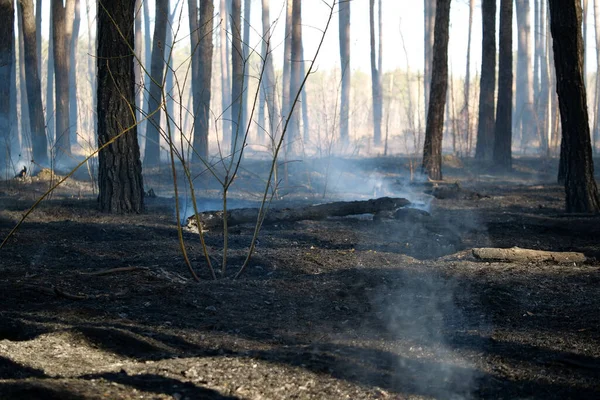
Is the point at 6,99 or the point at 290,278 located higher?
the point at 6,99

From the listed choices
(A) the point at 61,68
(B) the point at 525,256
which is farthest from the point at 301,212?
(A) the point at 61,68

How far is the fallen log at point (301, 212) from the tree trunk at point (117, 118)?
1.36 metres

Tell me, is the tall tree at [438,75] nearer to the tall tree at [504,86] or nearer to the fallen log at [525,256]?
the tall tree at [504,86]

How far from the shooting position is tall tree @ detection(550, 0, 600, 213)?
8461mm

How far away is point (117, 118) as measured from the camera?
29.0 ft

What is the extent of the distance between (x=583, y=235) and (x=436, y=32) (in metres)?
6.55

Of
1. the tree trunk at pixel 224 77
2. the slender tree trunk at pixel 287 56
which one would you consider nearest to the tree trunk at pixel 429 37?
the slender tree trunk at pixel 287 56

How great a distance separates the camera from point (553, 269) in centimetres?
604

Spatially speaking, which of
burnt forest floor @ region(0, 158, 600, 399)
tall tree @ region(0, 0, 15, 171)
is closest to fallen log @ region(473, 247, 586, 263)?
burnt forest floor @ region(0, 158, 600, 399)

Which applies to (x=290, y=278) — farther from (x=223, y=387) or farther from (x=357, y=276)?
(x=223, y=387)

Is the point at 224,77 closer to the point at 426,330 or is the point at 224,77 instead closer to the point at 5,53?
the point at 5,53

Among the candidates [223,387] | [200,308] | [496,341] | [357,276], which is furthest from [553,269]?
[223,387]

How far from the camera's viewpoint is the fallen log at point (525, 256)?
6.38 m

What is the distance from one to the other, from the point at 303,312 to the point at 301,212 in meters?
3.98
